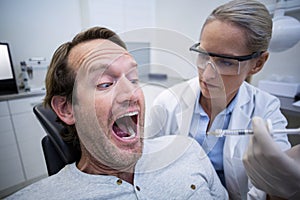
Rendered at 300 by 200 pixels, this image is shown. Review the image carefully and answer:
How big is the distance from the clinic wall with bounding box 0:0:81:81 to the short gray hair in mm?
1729

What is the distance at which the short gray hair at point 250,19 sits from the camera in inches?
25.4

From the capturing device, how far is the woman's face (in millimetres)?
648

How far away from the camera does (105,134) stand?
598 millimetres

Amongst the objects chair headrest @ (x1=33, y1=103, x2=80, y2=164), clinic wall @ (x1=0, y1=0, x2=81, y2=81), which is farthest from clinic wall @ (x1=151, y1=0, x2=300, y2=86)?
clinic wall @ (x1=0, y1=0, x2=81, y2=81)

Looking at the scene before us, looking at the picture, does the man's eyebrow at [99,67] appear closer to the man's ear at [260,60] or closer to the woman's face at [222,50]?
the woman's face at [222,50]

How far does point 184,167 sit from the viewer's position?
72 cm

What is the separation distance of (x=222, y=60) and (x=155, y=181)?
0.54m

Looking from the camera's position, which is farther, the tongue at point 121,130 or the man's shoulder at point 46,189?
the tongue at point 121,130

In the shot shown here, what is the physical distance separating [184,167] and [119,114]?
36cm

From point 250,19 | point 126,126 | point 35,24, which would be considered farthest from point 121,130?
point 35,24

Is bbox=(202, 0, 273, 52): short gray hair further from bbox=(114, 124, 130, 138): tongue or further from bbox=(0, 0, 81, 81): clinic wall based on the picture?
bbox=(0, 0, 81, 81): clinic wall

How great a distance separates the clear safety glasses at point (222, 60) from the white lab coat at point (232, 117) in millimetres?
177

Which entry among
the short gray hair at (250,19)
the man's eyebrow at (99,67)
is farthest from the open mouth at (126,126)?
the short gray hair at (250,19)

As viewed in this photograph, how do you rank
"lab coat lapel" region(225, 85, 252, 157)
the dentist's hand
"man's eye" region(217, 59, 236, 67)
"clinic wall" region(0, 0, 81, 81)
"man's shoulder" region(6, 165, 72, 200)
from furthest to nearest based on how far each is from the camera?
"clinic wall" region(0, 0, 81, 81) → "lab coat lapel" region(225, 85, 252, 157) → "man's eye" region(217, 59, 236, 67) → "man's shoulder" region(6, 165, 72, 200) → the dentist's hand
